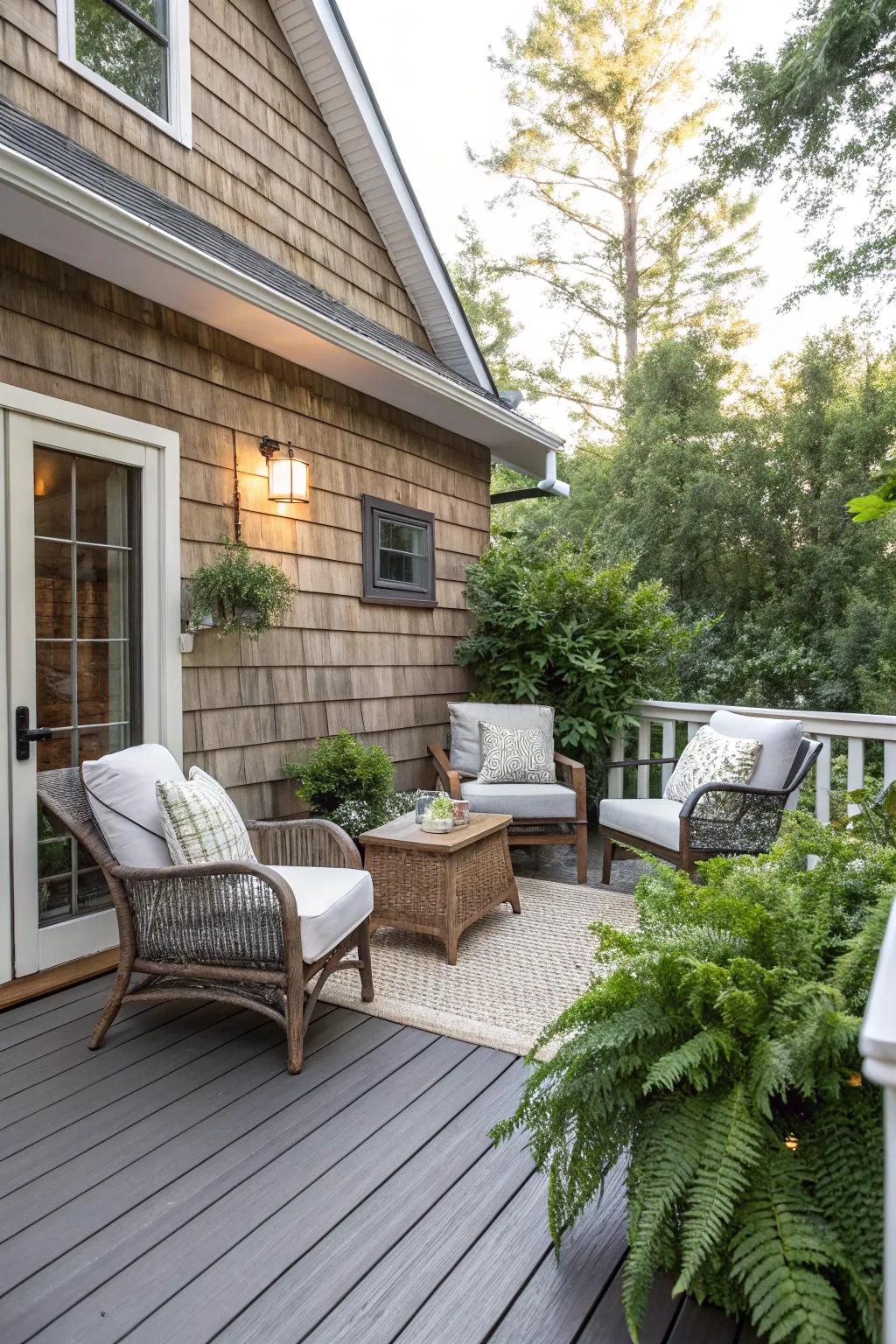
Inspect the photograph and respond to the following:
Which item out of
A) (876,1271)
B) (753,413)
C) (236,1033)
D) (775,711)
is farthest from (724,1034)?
(753,413)

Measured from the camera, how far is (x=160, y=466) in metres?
3.52

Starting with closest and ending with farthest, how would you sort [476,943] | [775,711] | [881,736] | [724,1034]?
[724,1034] < [476,943] < [881,736] < [775,711]

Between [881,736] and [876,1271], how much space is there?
9.97 ft

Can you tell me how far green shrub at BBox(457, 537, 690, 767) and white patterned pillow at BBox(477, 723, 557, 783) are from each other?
0.54 m

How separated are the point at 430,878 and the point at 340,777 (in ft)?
3.09

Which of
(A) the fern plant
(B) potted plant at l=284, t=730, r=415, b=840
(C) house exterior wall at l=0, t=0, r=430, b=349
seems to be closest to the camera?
(A) the fern plant

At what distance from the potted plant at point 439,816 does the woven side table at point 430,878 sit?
4 cm

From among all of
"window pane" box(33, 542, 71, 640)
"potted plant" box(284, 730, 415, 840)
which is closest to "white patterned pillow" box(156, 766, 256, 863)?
"window pane" box(33, 542, 71, 640)

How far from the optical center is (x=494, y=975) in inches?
122

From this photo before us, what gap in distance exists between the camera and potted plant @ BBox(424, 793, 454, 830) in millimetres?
3463

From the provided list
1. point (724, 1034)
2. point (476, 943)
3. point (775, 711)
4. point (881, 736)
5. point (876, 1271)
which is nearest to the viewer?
point (876, 1271)

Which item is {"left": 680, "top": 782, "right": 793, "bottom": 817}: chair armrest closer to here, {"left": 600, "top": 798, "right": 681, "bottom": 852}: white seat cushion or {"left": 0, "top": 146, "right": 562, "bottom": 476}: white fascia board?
{"left": 600, "top": 798, "right": 681, "bottom": 852}: white seat cushion

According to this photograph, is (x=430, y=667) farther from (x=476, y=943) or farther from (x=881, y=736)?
(x=881, y=736)

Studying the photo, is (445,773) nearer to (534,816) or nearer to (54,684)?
(534,816)
